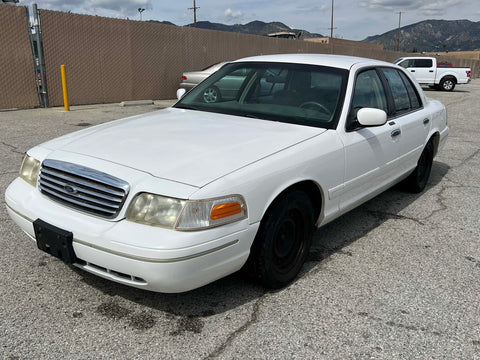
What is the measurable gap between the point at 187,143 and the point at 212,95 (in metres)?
1.35

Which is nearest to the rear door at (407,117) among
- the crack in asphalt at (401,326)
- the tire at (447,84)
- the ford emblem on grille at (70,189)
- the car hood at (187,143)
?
the car hood at (187,143)

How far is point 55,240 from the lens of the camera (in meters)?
2.50

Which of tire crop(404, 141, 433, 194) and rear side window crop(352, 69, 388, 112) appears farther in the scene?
tire crop(404, 141, 433, 194)

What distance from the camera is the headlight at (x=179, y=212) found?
90.4 inches

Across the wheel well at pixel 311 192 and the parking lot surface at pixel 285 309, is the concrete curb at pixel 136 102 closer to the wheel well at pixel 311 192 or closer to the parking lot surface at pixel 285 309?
the parking lot surface at pixel 285 309

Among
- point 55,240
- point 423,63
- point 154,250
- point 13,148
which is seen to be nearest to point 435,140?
point 154,250

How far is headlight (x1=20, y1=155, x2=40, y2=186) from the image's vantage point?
9.64 feet

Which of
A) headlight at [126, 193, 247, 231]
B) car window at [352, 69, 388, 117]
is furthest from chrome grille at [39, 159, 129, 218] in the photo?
car window at [352, 69, 388, 117]

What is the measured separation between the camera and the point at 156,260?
225cm

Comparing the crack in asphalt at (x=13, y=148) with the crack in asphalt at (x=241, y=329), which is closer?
the crack in asphalt at (x=241, y=329)

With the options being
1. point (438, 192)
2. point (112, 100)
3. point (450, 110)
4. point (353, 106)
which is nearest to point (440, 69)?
point (450, 110)

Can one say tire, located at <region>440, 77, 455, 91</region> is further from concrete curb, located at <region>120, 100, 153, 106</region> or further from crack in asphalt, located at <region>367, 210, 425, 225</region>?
crack in asphalt, located at <region>367, 210, 425, 225</region>

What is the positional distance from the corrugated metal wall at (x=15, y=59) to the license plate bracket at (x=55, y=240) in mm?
10088

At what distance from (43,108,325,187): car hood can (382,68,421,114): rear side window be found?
1448 millimetres
